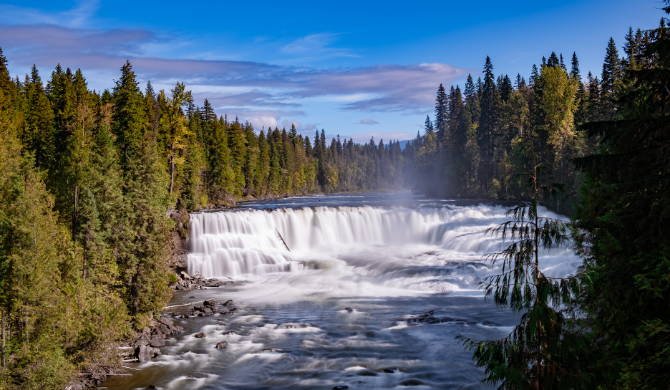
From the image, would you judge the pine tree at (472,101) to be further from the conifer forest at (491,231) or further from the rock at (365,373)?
the rock at (365,373)

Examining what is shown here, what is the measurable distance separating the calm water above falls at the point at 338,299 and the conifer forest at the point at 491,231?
1.75 m

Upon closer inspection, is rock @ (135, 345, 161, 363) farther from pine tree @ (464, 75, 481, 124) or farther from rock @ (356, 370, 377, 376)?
pine tree @ (464, 75, 481, 124)

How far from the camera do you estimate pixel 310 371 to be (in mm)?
18625

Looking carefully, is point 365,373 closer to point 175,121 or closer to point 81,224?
point 81,224

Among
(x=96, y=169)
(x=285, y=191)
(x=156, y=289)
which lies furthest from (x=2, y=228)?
(x=285, y=191)

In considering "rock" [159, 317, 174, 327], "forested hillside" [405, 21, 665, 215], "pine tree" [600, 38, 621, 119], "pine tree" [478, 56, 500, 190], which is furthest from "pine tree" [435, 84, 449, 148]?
"rock" [159, 317, 174, 327]

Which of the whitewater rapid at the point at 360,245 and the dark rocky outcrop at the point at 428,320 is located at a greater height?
the whitewater rapid at the point at 360,245

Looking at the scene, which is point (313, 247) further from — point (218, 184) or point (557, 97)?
point (557, 97)

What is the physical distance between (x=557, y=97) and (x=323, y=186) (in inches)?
3378

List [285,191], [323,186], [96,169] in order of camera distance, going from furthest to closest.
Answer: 1. [323,186]
2. [285,191]
3. [96,169]

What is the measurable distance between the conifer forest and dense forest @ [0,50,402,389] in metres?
0.08

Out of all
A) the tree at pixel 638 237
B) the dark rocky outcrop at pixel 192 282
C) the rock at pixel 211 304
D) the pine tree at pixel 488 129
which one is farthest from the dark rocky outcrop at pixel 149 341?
the pine tree at pixel 488 129

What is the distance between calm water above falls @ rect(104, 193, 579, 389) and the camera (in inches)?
725

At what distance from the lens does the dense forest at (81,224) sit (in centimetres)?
1777
